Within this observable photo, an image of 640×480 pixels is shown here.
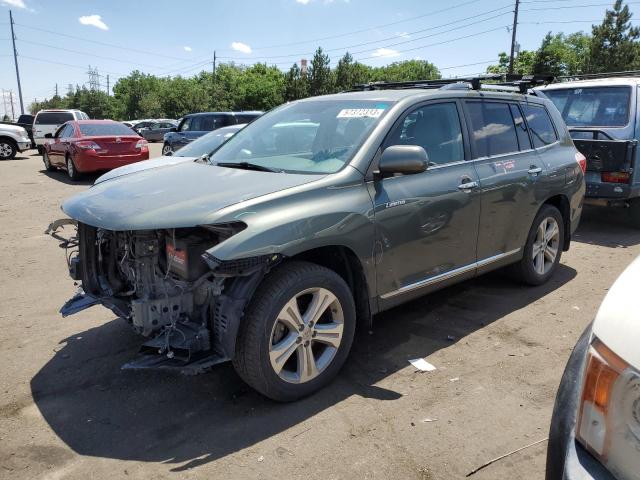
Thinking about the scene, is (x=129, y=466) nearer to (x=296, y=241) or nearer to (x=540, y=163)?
(x=296, y=241)

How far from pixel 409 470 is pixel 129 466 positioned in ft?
4.67

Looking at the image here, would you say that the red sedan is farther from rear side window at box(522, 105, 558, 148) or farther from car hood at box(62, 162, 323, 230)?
rear side window at box(522, 105, 558, 148)

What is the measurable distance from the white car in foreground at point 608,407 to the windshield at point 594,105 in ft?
24.2

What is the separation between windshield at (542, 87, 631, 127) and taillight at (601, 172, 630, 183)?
3.44 ft

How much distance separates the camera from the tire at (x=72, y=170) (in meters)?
13.3

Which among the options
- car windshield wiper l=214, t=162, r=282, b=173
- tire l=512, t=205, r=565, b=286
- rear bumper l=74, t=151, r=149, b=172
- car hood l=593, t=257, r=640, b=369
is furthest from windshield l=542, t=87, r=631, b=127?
rear bumper l=74, t=151, r=149, b=172

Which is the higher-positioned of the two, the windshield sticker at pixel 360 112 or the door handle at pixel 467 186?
the windshield sticker at pixel 360 112

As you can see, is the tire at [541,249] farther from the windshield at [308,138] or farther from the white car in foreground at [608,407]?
the white car in foreground at [608,407]

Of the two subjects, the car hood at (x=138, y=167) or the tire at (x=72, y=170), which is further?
the tire at (x=72, y=170)

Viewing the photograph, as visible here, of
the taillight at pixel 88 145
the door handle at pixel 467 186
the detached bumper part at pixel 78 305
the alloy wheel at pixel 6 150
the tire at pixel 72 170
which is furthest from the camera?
the alloy wheel at pixel 6 150

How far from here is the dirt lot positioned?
267 cm

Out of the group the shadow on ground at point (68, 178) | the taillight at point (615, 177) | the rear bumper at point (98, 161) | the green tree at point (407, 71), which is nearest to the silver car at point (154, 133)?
the shadow on ground at point (68, 178)

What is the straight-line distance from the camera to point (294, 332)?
3.10 m

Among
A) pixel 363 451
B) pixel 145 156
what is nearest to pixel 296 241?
pixel 363 451
